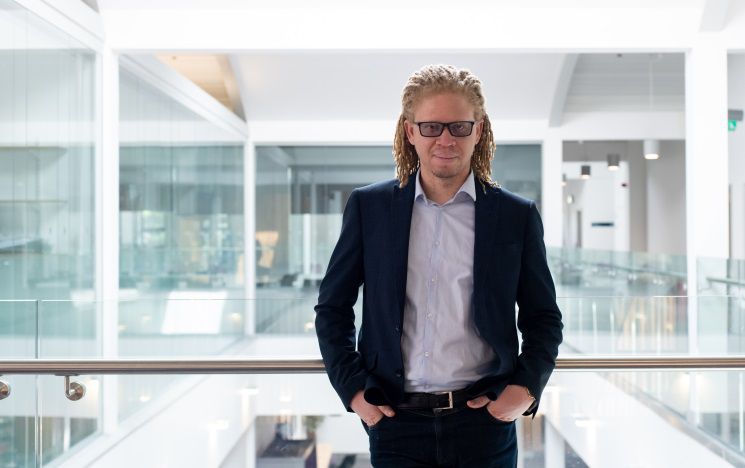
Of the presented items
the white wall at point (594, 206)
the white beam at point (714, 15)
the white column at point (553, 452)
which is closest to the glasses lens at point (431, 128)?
the white column at point (553, 452)

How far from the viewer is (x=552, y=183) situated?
47.1ft

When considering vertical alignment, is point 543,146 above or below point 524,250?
above

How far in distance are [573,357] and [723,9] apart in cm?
691

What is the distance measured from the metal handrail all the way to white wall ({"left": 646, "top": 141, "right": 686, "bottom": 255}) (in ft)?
53.8

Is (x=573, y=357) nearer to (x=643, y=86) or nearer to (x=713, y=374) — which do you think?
(x=713, y=374)

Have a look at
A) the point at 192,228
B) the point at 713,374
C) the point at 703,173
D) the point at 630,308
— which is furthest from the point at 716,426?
the point at 192,228

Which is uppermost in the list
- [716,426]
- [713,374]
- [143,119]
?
[143,119]

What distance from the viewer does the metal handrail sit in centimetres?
231

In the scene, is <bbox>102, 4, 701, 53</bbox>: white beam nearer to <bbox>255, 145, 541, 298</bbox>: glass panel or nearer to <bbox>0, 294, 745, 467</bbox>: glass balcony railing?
<bbox>0, 294, 745, 467</bbox>: glass balcony railing

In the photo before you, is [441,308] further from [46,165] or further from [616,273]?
[616,273]

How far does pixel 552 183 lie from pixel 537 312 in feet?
41.8

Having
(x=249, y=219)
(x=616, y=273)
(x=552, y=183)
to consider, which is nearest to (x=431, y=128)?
(x=616, y=273)

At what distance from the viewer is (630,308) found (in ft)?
12.7

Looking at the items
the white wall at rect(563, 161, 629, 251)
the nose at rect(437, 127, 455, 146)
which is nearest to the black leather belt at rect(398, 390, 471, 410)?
the nose at rect(437, 127, 455, 146)
